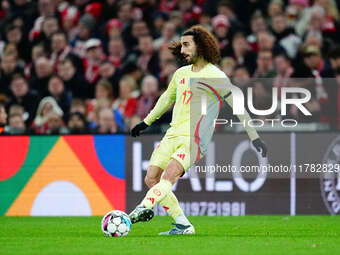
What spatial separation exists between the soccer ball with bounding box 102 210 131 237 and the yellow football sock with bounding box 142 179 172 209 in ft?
0.80

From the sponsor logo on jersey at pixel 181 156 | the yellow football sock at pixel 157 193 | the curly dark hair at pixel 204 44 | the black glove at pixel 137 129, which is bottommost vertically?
the yellow football sock at pixel 157 193

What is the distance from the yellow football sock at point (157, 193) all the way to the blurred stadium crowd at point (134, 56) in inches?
190

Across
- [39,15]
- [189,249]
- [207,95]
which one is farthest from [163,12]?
[189,249]

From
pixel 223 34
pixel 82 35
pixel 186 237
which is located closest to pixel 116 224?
pixel 186 237

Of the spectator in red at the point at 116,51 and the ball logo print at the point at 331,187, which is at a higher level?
the spectator in red at the point at 116,51

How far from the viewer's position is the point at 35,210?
1319cm

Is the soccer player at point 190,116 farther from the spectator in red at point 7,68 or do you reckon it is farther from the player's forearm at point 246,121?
the spectator in red at point 7,68

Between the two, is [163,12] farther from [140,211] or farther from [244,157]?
[140,211]

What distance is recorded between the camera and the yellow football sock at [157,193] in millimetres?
8588

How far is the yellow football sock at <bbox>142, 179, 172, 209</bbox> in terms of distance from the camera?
8.59 metres

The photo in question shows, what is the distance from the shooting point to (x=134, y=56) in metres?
16.2

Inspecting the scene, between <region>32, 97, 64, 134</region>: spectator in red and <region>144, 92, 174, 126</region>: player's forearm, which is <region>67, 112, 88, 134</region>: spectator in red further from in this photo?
<region>144, 92, 174, 126</region>: player's forearm

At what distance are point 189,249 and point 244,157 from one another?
5542 millimetres

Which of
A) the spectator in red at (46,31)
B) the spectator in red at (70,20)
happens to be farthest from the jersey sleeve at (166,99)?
the spectator in red at (70,20)
